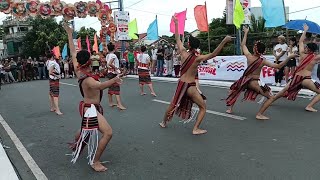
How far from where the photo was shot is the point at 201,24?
17109mm

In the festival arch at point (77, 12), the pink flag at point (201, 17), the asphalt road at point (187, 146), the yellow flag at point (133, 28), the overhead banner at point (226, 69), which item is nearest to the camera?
the asphalt road at point (187, 146)

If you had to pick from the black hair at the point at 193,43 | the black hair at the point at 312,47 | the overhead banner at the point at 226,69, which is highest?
the black hair at the point at 193,43

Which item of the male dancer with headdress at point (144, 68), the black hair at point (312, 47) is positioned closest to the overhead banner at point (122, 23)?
the male dancer with headdress at point (144, 68)

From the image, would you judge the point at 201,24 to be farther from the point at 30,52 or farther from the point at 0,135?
the point at 30,52

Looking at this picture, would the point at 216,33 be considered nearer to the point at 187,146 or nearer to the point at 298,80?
the point at 298,80

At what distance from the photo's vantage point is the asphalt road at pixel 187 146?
15.8ft

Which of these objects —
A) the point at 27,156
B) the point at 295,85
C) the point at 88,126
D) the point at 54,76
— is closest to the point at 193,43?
the point at 88,126

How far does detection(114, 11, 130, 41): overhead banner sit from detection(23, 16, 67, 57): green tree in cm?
2913

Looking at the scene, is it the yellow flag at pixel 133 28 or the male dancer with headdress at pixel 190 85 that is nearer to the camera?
the male dancer with headdress at pixel 190 85

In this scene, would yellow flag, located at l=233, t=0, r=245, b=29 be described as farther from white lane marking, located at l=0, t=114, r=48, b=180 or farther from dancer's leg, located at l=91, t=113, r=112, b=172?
dancer's leg, located at l=91, t=113, r=112, b=172

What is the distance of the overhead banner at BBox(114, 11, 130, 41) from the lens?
2244 cm

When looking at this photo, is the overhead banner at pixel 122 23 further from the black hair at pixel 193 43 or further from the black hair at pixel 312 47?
the black hair at pixel 193 43

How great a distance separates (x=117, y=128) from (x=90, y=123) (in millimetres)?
2586

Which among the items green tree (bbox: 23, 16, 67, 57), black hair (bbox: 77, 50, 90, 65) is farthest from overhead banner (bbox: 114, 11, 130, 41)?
green tree (bbox: 23, 16, 67, 57)
